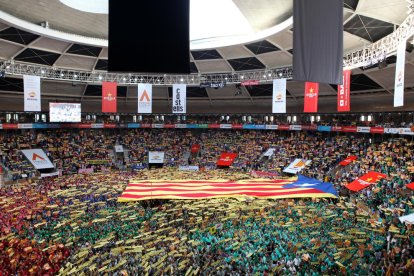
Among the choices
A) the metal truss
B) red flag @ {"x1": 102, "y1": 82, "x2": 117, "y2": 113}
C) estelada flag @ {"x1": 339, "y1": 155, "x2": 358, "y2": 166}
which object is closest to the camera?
the metal truss

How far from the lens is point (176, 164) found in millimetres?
42188

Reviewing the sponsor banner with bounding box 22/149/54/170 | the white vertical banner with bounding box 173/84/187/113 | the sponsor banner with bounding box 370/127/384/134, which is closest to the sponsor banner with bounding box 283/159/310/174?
the sponsor banner with bounding box 370/127/384/134

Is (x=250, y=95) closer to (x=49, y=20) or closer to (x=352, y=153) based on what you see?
(x=352, y=153)

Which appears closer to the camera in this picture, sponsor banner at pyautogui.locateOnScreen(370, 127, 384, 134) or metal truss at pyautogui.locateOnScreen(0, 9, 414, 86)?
metal truss at pyautogui.locateOnScreen(0, 9, 414, 86)

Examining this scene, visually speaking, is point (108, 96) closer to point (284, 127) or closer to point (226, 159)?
point (226, 159)

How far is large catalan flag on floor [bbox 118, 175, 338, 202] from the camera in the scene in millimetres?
19031

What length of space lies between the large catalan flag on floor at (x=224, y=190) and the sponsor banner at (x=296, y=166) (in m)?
9.58

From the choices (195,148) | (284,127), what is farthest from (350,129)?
(195,148)

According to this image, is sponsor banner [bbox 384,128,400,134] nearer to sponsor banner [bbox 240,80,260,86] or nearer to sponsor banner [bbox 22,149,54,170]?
sponsor banner [bbox 240,80,260,86]

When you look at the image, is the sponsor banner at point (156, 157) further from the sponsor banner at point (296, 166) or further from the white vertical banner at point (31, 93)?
the white vertical banner at point (31, 93)

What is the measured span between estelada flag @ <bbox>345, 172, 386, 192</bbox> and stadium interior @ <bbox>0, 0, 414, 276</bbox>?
0.16 meters

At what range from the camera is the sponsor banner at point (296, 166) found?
33.8m

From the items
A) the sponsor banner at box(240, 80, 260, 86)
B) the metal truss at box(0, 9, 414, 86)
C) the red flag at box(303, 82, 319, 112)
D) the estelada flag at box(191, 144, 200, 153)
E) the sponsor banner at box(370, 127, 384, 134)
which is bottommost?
the estelada flag at box(191, 144, 200, 153)

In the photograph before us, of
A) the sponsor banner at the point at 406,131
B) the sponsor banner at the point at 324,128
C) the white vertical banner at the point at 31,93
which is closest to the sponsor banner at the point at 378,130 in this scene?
the sponsor banner at the point at 406,131
